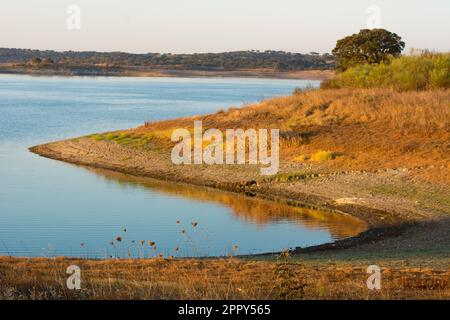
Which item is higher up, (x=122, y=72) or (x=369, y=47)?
(x=369, y=47)

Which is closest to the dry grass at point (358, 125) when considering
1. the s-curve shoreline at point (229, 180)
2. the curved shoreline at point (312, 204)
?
the s-curve shoreline at point (229, 180)

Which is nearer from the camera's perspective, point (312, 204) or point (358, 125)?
point (312, 204)

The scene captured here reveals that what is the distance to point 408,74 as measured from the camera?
1801 inches

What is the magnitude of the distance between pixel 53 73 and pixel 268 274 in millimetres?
152856

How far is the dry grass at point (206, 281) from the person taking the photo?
911cm

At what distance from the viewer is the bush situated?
1778 inches

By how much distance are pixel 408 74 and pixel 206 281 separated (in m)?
37.0

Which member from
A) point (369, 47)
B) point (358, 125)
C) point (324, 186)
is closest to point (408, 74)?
point (358, 125)

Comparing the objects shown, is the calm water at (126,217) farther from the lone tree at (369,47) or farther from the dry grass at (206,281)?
the lone tree at (369,47)

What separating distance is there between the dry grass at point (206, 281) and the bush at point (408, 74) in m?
32.9

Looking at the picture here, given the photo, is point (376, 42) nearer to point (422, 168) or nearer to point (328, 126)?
point (328, 126)

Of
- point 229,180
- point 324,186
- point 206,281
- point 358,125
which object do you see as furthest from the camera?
point 358,125

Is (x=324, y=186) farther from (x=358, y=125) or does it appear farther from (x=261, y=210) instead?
(x=358, y=125)
